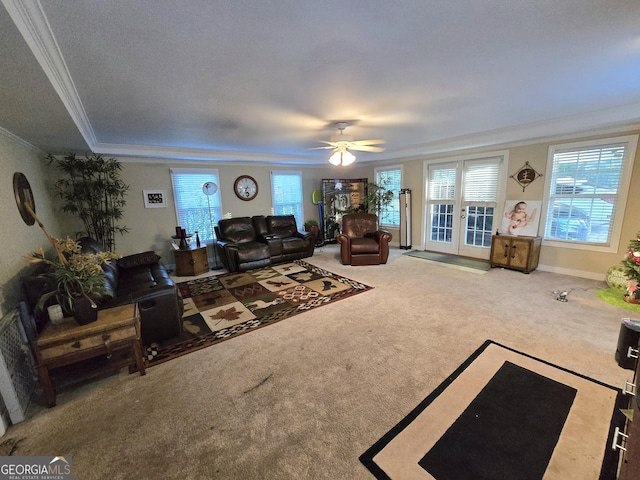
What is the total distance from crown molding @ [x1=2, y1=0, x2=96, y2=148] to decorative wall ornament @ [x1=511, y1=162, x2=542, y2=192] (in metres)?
5.95

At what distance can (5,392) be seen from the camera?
169 cm

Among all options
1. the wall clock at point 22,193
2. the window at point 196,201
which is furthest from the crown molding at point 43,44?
the window at point 196,201

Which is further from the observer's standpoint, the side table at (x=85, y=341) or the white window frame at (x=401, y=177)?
the white window frame at (x=401, y=177)

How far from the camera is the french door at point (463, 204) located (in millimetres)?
4996

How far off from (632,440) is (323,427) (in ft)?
4.62

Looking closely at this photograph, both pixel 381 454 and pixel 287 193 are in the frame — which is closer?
pixel 381 454

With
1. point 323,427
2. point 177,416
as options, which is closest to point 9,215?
point 177,416

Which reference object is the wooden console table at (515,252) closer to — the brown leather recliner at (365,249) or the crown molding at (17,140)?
the brown leather recliner at (365,249)

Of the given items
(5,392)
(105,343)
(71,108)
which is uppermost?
(71,108)

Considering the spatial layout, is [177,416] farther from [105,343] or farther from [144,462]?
[105,343]

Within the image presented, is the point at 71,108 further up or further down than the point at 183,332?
further up

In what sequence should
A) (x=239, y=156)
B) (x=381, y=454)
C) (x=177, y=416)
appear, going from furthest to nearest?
(x=239, y=156) < (x=177, y=416) < (x=381, y=454)

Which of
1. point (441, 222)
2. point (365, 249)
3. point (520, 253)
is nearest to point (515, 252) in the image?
point (520, 253)

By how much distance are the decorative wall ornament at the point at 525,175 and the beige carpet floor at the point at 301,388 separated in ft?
6.79
